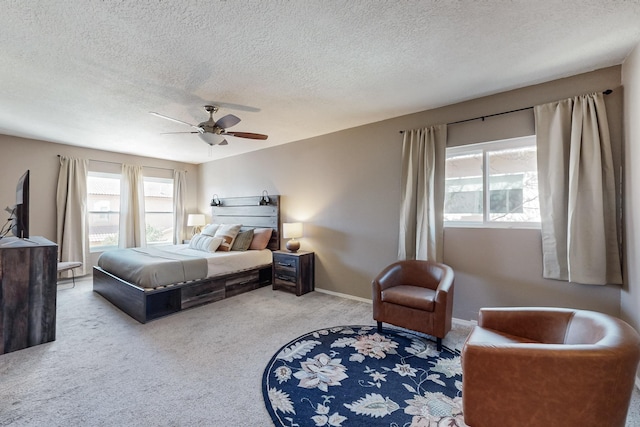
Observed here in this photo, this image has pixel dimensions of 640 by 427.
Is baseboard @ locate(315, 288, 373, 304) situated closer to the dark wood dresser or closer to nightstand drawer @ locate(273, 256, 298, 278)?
nightstand drawer @ locate(273, 256, 298, 278)

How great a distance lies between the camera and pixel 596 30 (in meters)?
1.89

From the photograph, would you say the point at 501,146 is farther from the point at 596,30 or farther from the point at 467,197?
the point at 596,30

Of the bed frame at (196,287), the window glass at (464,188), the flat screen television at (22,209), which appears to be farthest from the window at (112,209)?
the window glass at (464,188)

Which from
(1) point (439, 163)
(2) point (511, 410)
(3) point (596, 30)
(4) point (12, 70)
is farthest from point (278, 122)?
(2) point (511, 410)

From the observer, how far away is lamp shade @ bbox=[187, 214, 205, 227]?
20.4 ft

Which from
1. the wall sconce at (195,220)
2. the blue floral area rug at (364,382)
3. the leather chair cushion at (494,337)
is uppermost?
the wall sconce at (195,220)

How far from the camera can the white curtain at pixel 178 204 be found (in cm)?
634

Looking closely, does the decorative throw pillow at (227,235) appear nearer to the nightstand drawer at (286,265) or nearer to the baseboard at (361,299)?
the nightstand drawer at (286,265)

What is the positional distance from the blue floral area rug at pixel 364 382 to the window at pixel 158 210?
5110 mm

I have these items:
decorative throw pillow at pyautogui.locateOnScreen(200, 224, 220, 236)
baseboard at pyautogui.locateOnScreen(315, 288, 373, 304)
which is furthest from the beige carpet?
decorative throw pillow at pyautogui.locateOnScreen(200, 224, 220, 236)

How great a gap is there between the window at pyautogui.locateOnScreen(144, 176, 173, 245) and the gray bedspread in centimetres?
223

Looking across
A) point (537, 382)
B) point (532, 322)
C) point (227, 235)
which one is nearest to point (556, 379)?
point (537, 382)

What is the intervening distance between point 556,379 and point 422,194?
2.25 m

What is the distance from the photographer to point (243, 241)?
4801 mm
